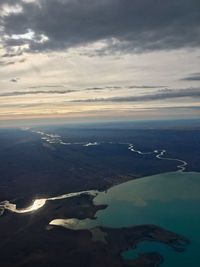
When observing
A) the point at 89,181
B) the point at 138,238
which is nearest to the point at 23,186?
the point at 89,181

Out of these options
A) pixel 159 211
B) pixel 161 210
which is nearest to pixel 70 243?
pixel 159 211

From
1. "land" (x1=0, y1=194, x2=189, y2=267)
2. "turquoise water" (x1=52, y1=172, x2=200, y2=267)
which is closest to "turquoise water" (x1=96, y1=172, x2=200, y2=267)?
"turquoise water" (x1=52, y1=172, x2=200, y2=267)

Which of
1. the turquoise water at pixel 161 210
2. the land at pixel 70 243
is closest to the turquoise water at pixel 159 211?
the turquoise water at pixel 161 210

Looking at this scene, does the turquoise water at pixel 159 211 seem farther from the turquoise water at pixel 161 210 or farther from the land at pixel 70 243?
the land at pixel 70 243

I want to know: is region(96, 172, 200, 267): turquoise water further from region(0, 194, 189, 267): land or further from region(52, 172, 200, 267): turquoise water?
region(0, 194, 189, 267): land

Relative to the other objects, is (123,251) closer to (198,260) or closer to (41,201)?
(198,260)

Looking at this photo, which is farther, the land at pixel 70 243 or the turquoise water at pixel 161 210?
the turquoise water at pixel 161 210

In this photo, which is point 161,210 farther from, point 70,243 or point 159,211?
point 70,243

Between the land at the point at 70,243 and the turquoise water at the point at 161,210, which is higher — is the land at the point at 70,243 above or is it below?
below
